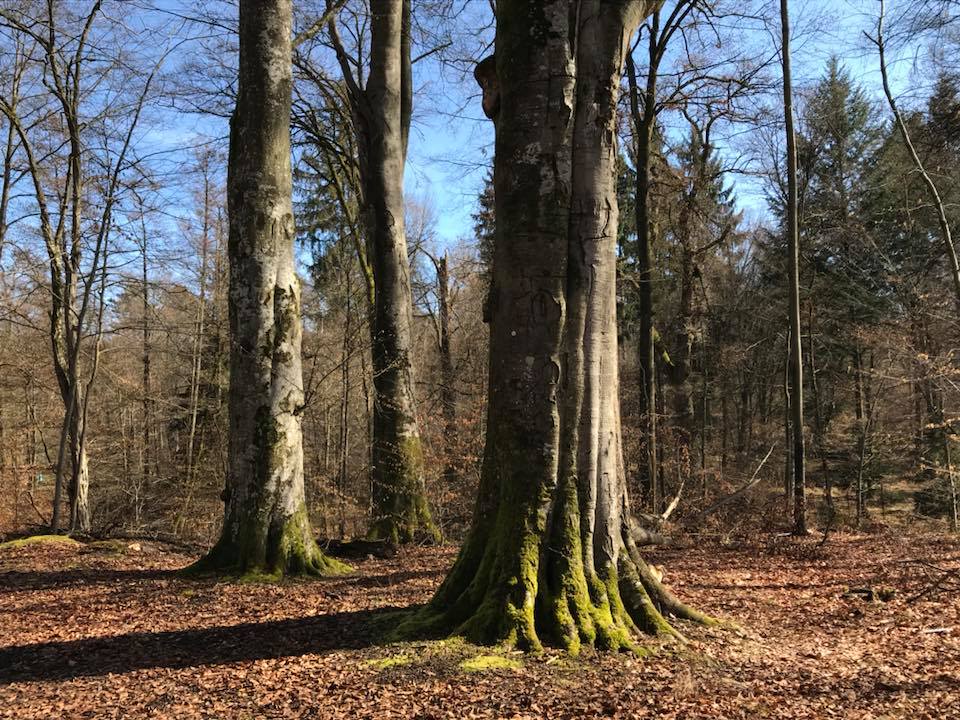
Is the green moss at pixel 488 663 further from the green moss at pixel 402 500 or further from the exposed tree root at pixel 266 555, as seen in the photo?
the green moss at pixel 402 500

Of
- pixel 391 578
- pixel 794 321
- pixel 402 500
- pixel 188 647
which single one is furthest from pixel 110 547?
pixel 794 321

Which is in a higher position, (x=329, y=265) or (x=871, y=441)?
(x=329, y=265)

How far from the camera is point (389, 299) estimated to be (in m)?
11.0

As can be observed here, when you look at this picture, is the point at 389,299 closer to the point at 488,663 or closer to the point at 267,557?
the point at 267,557

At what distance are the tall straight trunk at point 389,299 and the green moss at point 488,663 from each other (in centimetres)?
630

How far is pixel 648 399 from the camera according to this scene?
47.1 feet

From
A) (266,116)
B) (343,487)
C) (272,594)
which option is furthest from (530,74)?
(343,487)

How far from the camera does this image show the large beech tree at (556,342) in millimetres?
4953

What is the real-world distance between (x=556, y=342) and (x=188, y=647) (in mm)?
3575

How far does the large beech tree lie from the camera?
16.3 feet

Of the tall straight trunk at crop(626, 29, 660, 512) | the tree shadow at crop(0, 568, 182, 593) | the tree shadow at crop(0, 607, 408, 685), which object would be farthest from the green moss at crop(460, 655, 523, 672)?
the tall straight trunk at crop(626, 29, 660, 512)

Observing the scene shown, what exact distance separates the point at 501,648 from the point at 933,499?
1843 cm

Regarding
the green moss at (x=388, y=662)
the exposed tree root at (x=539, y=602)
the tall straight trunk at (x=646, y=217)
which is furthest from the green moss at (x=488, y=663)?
the tall straight trunk at (x=646, y=217)

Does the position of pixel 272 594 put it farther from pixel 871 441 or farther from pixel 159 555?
pixel 871 441
